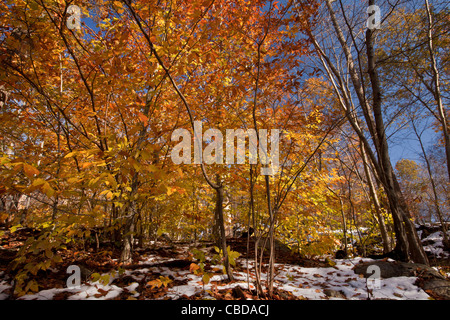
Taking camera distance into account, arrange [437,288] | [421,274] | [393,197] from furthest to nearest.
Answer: [393,197] < [421,274] < [437,288]

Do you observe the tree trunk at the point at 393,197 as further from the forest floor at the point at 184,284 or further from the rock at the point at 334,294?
the rock at the point at 334,294

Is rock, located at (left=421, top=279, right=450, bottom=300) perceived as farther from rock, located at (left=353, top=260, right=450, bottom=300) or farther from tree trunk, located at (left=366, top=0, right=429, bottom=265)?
tree trunk, located at (left=366, top=0, right=429, bottom=265)

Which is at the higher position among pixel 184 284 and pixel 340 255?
pixel 184 284

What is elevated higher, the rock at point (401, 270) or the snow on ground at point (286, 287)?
the rock at point (401, 270)

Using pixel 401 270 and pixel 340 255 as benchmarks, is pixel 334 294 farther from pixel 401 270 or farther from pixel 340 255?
pixel 340 255

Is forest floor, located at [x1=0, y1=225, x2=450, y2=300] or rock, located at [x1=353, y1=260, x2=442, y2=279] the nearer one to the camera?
forest floor, located at [x1=0, y1=225, x2=450, y2=300]

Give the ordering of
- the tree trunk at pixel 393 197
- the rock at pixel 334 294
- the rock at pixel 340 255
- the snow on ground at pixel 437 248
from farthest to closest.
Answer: the snow on ground at pixel 437 248 < the rock at pixel 340 255 < the tree trunk at pixel 393 197 < the rock at pixel 334 294

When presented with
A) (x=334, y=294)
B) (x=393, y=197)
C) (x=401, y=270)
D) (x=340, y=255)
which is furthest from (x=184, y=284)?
(x=340, y=255)

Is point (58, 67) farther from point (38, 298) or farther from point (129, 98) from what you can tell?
point (38, 298)

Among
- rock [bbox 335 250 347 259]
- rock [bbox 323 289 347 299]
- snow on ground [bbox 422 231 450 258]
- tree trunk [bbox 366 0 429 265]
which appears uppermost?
tree trunk [bbox 366 0 429 265]

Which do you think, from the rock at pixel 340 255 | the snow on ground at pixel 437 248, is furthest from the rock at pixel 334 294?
the snow on ground at pixel 437 248

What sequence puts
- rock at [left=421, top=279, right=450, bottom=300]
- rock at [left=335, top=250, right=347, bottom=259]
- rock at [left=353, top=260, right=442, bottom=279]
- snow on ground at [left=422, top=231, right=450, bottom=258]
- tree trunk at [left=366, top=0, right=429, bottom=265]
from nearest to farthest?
rock at [left=421, top=279, right=450, bottom=300]
rock at [left=353, top=260, right=442, bottom=279]
tree trunk at [left=366, top=0, right=429, bottom=265]
rock at [left=335, top=250, right=347, bottom=259]
snow on ground at [left=422, top=231, right=450, bottom=258]

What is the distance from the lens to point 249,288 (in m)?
2.27

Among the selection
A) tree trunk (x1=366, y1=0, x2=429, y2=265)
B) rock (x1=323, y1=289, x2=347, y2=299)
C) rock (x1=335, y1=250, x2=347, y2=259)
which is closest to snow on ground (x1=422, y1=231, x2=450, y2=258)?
rock (x1=335, y1=250, x2=347, y2=259)
